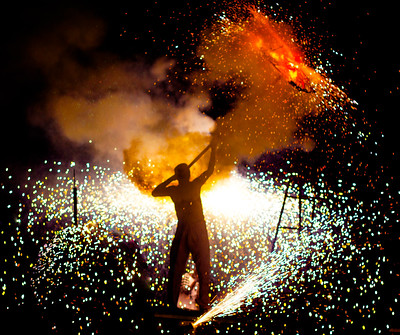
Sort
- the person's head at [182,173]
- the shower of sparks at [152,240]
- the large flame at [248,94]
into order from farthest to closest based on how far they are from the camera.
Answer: the large flame at [248,94], the shower of sparks at [152,240], the person's head at [182,173]

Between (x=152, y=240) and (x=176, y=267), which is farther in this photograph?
(x=152, y=240)

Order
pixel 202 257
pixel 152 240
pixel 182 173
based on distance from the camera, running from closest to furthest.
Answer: pixel 202 257, pixel 182 173, pixel 152 240

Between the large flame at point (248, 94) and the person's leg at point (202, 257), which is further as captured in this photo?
the large flame at point (248, 94)

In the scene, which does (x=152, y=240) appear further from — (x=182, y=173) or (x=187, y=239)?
(x=182, y=173)

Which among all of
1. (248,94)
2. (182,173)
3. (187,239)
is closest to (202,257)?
(187,239)

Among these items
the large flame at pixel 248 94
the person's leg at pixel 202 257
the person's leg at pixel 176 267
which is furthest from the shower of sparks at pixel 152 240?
the person's leg at pixel 176 267

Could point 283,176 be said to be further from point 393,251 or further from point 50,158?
point 50,158

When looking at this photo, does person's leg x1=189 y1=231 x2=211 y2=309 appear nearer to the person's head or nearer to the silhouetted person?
the silhouetted person

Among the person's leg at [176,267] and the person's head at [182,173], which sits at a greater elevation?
the person's head at [182,173]

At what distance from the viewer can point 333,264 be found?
5.30m

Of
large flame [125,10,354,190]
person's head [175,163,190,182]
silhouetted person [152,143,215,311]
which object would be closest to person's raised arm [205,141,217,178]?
silhouetted person [152,143,215,311]

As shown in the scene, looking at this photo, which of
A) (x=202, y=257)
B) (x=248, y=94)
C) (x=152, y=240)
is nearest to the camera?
(x=202, y=257)

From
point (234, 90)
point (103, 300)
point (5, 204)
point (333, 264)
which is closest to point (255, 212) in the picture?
point (333, 264)

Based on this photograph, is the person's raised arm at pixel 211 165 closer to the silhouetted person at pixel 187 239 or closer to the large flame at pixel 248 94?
the silhouetted person at pixel 187 239
